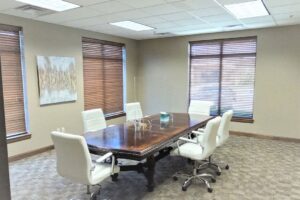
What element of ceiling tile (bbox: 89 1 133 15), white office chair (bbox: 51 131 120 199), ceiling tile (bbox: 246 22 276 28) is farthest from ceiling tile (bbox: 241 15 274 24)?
white office chair (bbox: 51 131 120 199)

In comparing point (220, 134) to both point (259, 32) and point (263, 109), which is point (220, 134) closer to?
point (263, 109)

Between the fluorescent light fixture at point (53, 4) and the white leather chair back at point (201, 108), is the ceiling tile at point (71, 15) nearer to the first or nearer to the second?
the fluorescent light fixture at point (53, 4)

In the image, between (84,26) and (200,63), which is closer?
(84,26)

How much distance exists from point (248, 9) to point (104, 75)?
376cm

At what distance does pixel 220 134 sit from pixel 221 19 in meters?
2.32

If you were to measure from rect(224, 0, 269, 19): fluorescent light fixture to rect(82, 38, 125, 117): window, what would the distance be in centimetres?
329

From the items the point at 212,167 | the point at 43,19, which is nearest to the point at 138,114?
the point at 212,167

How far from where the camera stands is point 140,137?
3.21 m

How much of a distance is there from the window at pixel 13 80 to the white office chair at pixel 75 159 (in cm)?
235

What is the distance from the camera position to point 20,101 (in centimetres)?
449

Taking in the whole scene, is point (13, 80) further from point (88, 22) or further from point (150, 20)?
point (150, 20)

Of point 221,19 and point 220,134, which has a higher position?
point 221,19

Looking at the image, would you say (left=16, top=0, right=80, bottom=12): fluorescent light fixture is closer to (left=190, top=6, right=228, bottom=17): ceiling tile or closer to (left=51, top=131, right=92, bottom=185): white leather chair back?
(left=190, top=6, right=228, bottom=17): ceiling tile

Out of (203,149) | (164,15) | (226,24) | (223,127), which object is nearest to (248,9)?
(226,24)
